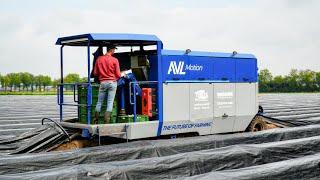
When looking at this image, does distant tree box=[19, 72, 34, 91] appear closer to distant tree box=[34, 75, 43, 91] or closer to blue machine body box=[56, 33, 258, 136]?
distant tree box=[34, 75, 43, 91]

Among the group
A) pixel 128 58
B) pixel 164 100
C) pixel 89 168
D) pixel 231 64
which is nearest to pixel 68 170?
pixel 89 168

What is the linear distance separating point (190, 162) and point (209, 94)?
12.5 feet

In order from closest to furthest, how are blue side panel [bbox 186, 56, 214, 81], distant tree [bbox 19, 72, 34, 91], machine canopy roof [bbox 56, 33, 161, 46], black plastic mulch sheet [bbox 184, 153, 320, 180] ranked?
black plastic mulch sheet [bbox 184, 153, 320, 180] → machine canopy roof [bbox 56, 33, 161, 46] → blue side panel [bbox 186, 56, 214, 81] → distant tree [bbox 19, 72, 34, 91]

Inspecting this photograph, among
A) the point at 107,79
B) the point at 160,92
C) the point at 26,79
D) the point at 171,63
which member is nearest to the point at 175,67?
the point at 171,63

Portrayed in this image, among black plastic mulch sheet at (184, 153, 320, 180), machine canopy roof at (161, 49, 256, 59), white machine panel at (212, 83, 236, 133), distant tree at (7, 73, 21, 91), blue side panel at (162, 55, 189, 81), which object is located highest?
distant tree at (7, 73, 21, 91)

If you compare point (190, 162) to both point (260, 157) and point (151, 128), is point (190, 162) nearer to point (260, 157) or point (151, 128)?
point (260, 157)

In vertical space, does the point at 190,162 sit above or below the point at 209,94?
below

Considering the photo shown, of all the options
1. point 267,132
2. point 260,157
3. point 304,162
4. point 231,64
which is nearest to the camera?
point 304,162

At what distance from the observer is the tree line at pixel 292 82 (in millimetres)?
85188

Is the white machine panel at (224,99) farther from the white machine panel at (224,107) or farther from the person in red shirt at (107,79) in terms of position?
the person in red shirt at (107,79)

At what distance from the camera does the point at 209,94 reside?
411 inches

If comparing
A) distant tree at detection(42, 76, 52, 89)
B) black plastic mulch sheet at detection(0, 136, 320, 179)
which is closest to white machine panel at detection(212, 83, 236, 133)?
black plastic mulch sheet at detection(0, 136, 320, 179)

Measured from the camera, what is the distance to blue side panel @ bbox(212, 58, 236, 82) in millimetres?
10732

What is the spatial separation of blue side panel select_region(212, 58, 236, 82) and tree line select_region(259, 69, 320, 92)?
76548mm
